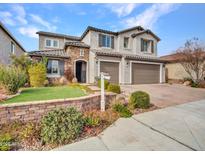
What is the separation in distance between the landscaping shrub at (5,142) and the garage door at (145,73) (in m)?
13.5

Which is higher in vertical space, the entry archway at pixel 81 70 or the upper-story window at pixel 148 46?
the upper-story window at pixel 148 46

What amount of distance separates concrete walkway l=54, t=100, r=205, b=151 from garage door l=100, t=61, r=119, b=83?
924cm

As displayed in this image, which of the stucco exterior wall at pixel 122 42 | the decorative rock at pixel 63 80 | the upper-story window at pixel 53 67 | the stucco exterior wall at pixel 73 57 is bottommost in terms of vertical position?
the decorative rock at pixel 63 80

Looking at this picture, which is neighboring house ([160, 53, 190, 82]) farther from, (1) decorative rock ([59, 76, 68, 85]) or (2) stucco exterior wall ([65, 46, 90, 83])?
(1) decorative rock ([59, 76, 68, 85])

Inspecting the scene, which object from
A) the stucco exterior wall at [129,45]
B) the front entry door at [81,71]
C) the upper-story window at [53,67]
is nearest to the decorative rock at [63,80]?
the upper-story window at [53,67]

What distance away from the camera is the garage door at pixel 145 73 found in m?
15.9

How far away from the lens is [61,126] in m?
3.80

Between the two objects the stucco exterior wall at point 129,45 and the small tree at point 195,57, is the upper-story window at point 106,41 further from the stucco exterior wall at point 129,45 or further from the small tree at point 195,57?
the small tree at point 195,57

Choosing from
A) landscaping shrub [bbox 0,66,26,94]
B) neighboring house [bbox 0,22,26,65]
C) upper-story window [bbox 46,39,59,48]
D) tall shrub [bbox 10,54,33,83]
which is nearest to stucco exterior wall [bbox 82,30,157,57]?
upper-story window [bbox 46,39,59,48]

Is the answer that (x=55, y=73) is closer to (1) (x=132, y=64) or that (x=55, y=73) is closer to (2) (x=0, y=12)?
(2) (x=0, y=12)

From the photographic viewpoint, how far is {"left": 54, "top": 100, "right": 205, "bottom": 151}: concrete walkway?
134 inches

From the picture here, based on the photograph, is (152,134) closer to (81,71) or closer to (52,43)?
(81,71)

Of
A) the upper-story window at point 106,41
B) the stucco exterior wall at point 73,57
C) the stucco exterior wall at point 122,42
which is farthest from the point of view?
the upper-story window at point 106,41

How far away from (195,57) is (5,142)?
1786cm
